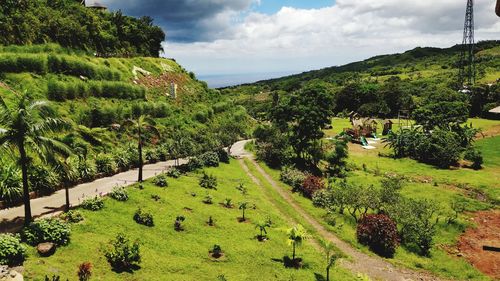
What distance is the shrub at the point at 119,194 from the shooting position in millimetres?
36812

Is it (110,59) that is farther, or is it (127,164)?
(110,59)

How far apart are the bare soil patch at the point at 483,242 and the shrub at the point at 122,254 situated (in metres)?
32.3

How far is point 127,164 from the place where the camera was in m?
50.8

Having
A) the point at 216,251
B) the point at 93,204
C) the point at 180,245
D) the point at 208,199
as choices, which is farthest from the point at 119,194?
the point at 216,251

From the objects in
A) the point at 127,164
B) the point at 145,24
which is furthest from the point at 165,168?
the point at 145,24

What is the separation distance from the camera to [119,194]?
37.2 meters

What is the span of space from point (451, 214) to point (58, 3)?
259ft

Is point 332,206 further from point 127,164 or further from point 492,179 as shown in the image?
point 492,179

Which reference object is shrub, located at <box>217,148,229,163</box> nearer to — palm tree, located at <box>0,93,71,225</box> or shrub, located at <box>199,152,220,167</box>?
shrub, located at <box>199,152,220,167</box>

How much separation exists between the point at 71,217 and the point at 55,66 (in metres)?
38.7

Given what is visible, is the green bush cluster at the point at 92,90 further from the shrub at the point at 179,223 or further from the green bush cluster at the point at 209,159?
the shrub at the point at 179,223

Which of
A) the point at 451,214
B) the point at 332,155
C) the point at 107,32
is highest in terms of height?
the point at 107,32

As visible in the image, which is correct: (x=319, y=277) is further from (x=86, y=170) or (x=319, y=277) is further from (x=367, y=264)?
(x=86, y=170)

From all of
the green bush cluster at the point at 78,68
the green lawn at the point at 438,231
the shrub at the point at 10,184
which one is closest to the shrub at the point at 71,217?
the shrub at the point at 10,184
